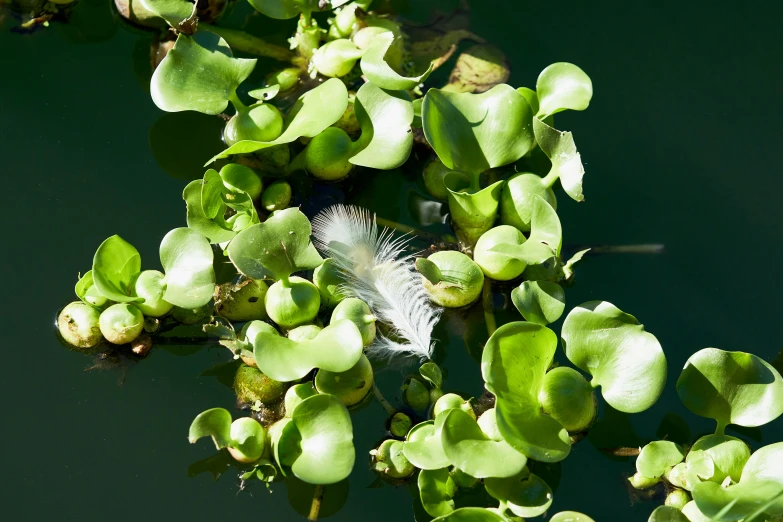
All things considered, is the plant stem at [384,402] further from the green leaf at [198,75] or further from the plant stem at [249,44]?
the plant stem at [249,44]

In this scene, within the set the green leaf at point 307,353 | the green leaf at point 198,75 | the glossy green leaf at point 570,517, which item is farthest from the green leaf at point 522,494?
the green leaf at point 198,75

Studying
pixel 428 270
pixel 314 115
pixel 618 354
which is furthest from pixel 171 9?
pixel 618 354

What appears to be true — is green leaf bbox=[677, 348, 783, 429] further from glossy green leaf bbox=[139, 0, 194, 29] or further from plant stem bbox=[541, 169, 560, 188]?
glossy green leaf bbox=[139, 0, 194, 29]

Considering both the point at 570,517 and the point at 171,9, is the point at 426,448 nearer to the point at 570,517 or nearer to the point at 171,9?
the point at 570,517

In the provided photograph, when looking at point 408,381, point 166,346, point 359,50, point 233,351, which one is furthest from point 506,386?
point 359,50

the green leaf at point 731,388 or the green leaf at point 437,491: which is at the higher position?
the green leaf at point 731,388

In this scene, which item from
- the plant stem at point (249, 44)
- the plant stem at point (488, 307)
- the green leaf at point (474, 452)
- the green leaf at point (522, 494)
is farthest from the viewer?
the plant stem at point (249, 44)

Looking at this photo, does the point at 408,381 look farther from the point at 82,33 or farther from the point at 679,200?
the point at 82,33
